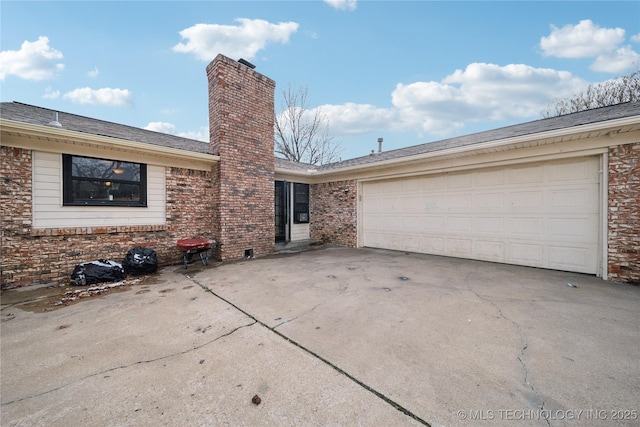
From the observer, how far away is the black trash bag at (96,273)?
448 centimetres

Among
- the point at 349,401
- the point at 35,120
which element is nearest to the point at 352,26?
the point at 35,120

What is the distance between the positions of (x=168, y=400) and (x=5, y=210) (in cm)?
546

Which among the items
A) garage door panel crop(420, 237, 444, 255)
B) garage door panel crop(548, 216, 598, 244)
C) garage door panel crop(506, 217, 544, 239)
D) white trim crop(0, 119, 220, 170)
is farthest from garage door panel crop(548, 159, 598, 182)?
white trim crop(0, 119, 220, 170)

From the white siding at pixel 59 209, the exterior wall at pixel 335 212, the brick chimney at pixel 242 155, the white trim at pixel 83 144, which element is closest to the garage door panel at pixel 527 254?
the exterior wall at pixel 335 212

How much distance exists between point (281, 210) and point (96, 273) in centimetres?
542

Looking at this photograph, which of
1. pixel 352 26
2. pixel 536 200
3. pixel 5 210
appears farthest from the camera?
pixel 352 26

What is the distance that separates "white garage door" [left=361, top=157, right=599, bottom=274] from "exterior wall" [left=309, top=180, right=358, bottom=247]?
1.09 meters

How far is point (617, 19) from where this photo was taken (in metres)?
6.00

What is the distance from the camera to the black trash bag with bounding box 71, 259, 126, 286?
14.7 feet

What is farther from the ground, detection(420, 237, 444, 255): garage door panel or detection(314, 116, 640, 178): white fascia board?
detection(314, 116, 640, 178): white fascia board

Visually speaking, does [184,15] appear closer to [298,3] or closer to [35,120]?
[298,3]

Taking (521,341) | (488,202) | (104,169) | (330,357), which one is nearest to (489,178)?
(488,202)

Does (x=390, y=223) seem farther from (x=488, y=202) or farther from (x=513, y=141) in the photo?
(x=513, y=141)

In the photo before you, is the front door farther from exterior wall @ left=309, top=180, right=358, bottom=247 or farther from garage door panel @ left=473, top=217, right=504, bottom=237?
garage door panel @ left=473, top=217, right=504, bottom=237
